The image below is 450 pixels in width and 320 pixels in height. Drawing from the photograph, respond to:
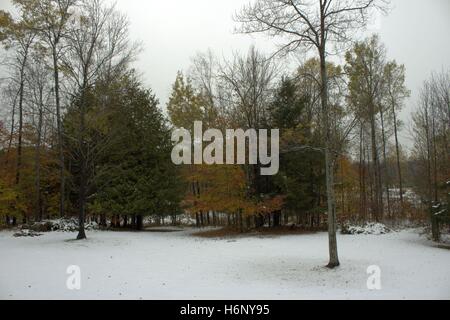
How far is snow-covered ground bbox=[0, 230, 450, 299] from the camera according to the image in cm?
815

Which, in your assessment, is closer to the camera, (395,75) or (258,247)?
(258,247)

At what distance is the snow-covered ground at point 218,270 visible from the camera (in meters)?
8.15

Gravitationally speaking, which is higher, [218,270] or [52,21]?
[52,21]

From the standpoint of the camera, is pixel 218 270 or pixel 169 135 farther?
pixel 169 135

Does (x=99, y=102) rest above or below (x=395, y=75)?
below

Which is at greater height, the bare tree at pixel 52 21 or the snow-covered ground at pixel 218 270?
the bare tree at pixel 52 21

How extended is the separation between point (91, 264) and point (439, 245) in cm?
1417

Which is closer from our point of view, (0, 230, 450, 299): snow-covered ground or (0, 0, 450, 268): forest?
(0, 230, 450, 299): snow-covered ground

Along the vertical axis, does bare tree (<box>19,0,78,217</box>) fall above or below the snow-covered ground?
above

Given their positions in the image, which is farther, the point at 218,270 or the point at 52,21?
the point at 52,21

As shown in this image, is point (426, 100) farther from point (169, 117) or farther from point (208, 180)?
point (169, 117)

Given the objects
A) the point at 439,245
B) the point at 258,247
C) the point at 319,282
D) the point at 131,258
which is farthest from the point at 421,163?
the point at 131,258

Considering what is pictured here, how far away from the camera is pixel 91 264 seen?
11.4 m

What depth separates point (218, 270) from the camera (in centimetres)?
1095
